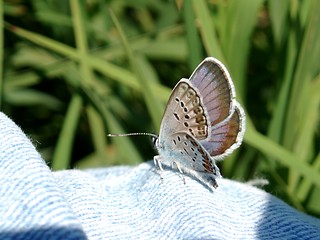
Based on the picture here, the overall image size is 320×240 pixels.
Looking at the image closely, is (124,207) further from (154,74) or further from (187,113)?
(154,74)

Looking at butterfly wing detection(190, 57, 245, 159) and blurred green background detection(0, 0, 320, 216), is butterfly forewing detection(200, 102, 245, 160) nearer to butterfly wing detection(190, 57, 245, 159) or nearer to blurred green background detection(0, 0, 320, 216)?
butterfly wing detection(190, 57, 245, 159)

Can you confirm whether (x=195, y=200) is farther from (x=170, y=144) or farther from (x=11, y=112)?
(x=11, y=112)

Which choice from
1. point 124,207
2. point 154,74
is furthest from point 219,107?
point 154,74

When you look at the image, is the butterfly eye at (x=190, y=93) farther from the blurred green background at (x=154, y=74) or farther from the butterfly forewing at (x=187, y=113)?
the blurred green background at (x=154, y=74)

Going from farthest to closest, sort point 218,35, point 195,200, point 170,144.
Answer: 1. point 218,35
2. point 170,144
3. point 195,200

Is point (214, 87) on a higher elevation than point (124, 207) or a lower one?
higher

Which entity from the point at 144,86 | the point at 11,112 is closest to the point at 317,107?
the point at 144,86
